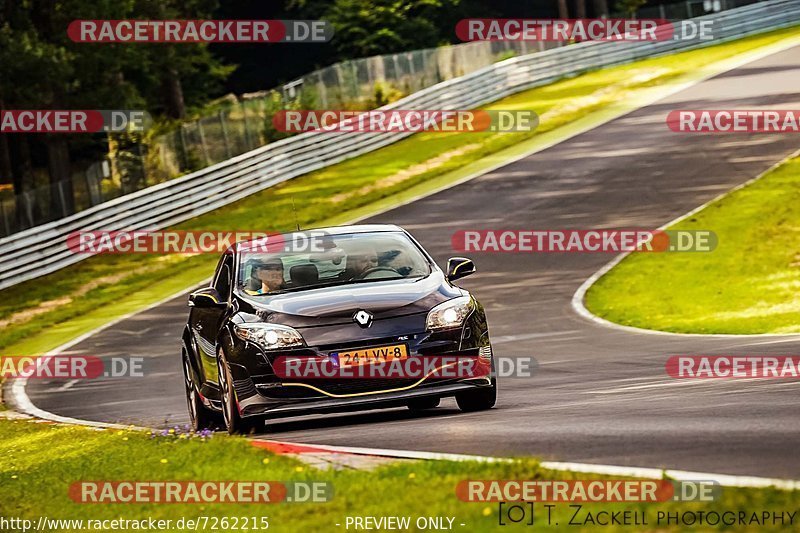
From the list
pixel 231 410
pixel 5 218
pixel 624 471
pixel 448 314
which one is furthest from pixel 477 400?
pixel 5 218

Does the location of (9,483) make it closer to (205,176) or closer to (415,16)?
(205,176)

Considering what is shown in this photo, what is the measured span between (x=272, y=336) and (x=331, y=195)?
87.6ft

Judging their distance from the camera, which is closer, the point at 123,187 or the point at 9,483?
the point at 9,483

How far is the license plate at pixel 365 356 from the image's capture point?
36.3ft

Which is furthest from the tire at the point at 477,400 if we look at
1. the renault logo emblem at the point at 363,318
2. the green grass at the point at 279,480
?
the green grass at the point at 279,480

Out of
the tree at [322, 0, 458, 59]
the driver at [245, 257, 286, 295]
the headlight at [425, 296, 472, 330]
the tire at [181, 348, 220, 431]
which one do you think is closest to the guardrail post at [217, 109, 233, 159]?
the tree at [322, 0, 458, 59]

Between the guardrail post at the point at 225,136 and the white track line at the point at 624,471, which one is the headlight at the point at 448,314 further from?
the guardrail post at the point at 225,136

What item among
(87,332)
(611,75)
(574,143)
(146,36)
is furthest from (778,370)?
(611,75)

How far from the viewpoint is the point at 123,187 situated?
1480 inches

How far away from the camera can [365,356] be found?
11086 mm

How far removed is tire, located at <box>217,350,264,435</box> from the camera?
11469 millimetres

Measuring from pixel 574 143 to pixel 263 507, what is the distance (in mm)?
32264

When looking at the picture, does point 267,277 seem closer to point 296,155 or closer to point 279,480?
point 279,480

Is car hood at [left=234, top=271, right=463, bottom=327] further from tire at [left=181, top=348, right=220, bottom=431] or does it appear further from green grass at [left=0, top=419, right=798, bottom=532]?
tire at [left=181, top=348, right=220, bottom=431]
